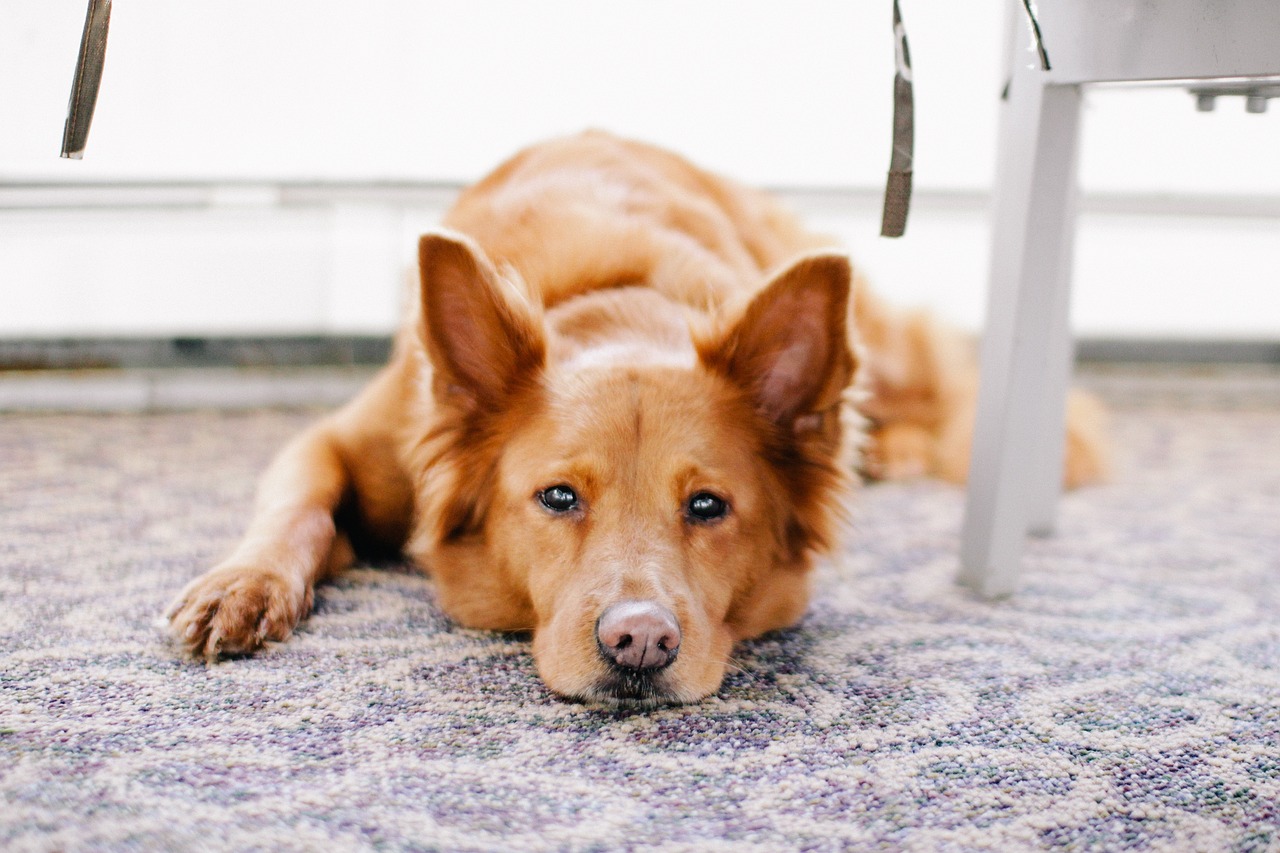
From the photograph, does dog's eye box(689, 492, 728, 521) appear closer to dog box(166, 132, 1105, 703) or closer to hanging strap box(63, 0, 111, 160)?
dog box(166, 132, 1105, 703)

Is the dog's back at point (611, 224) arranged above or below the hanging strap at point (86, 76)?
below

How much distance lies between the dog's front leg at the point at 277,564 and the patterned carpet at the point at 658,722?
52 mm

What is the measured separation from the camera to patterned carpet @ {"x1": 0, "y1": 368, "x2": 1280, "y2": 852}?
1.33 metres

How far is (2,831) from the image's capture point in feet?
3.95

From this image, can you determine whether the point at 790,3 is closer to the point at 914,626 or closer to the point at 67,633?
the point at 914,626

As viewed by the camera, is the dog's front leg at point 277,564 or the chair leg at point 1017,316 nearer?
the dog's front leg at point 277,564

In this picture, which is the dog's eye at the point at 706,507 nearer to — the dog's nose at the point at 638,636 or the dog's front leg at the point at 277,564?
the dog's nose at the point at 638,636

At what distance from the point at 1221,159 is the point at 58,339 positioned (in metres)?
4.75

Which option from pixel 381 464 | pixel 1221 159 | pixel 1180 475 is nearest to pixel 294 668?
pixel 381 464

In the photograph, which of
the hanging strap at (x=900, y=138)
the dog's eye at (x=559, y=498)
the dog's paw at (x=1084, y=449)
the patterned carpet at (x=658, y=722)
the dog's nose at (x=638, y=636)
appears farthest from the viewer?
the dog's paw at (x=1084, y=449)

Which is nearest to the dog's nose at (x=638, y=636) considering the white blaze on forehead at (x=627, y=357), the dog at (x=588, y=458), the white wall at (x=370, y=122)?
the dog at (x=588, y=458)

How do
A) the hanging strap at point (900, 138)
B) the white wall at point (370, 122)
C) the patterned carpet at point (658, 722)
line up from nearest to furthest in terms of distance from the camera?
1. the patterned carpet at point (658, 722)
2. the hanging strap at point (900, 138)
3. the white wall at point (370, 122)

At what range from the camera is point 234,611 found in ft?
6.03

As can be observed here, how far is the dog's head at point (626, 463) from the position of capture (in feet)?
5.87
